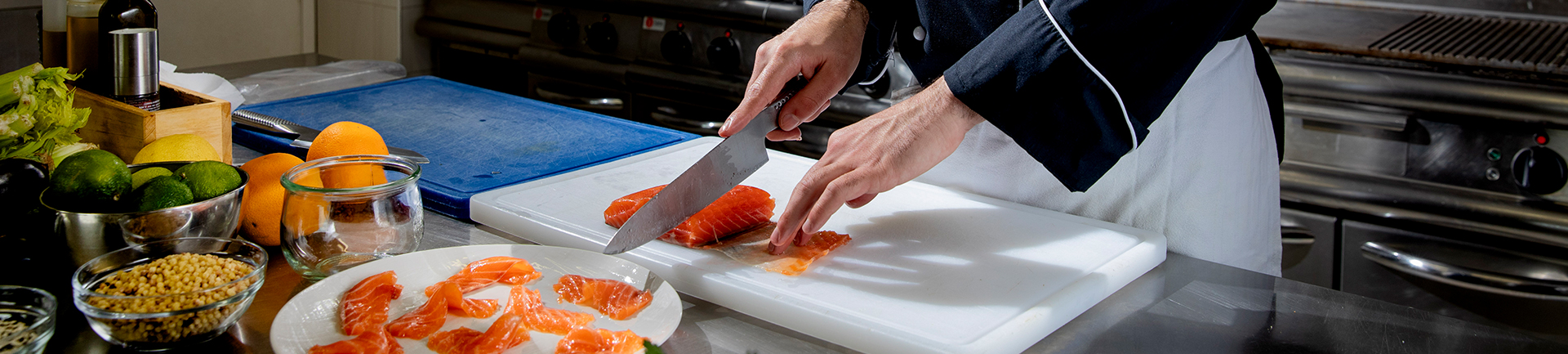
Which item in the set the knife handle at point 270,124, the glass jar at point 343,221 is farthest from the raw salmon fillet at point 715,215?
the knife handle at point 270,124

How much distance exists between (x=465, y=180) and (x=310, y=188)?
50 cm

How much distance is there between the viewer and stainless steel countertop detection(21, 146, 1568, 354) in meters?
0.95

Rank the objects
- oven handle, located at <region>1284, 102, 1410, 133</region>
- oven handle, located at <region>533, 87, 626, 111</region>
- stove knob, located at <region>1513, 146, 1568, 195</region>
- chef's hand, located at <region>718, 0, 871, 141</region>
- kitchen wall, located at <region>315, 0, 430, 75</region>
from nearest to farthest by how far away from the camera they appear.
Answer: chef's hand, located at <region>718, 0, 871, 141</region>
stove knob, located at <region>1513, 146, 1568, 195</region>
oven handle, located at <region>1284, 102, 1410, 133</region>
oven handle, located at <region>533, 87, 626, 111</region>
kitchen wall, located at <region>315, 0, 430, 75</region>

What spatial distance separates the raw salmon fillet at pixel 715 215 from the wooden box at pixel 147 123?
1.63 ft

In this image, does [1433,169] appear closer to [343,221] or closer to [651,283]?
[651,283]

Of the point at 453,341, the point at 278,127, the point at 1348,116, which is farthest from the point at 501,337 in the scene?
the point at 1348,116

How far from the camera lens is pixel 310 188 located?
3.17 feet

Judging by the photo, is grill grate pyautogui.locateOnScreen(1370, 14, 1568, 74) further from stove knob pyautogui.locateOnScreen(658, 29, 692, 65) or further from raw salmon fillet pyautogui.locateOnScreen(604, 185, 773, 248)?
stove knob pyautogui.locateOnScreen(658, 29, 692, 65)

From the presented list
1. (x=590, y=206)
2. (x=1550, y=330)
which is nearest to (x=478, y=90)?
(x=590, y=206)

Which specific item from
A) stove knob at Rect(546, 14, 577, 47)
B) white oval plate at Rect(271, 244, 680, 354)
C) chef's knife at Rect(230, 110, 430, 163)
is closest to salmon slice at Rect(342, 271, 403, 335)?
white oval plate at Rect(271, 244, 680, 354)

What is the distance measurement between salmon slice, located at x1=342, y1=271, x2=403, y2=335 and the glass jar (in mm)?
62

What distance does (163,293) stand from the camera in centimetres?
82

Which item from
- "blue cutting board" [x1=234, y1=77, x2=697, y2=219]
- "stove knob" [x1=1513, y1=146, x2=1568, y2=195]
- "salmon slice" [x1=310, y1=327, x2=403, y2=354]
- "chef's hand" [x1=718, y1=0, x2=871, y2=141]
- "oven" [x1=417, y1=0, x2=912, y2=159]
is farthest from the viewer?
"oven" [x1=417, y1=0, x2=912, y2=159]

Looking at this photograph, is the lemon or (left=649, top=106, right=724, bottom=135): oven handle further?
(left=649, top=106, right=724, bottom=135): oven handle
